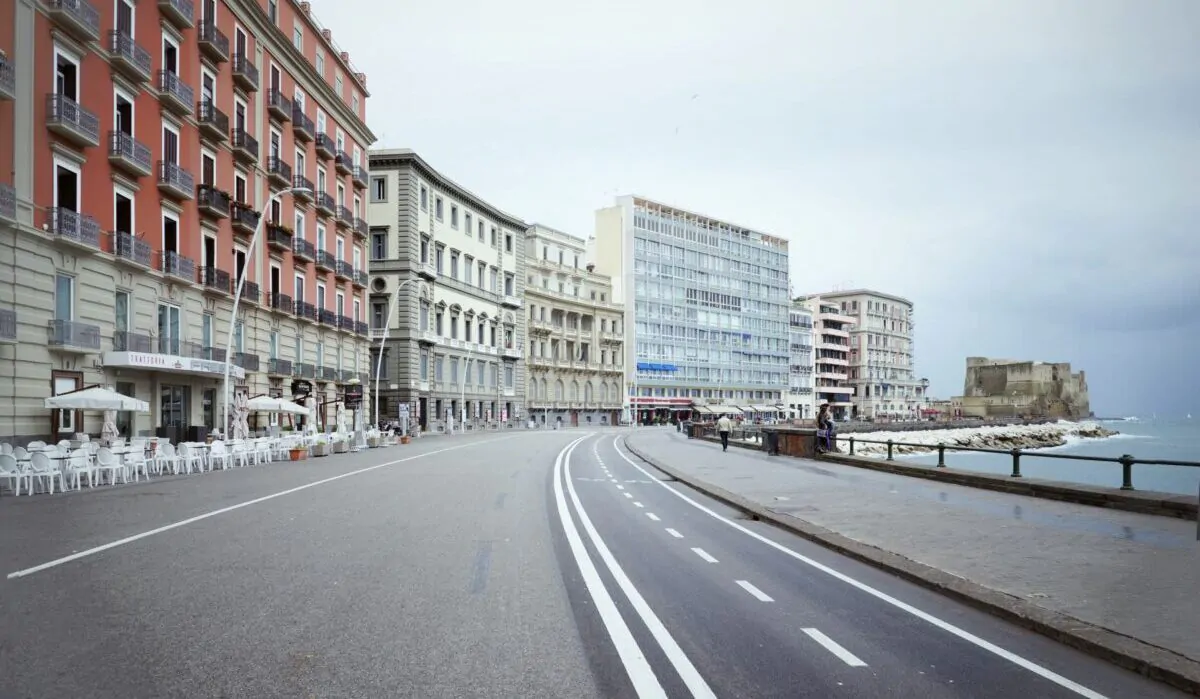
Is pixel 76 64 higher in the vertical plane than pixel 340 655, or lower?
higher

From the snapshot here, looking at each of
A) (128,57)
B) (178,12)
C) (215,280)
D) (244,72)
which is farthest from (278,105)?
(128,57)

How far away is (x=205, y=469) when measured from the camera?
90.6ft

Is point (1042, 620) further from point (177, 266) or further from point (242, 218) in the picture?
point (242, 218)

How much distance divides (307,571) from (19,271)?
21157 millimetres

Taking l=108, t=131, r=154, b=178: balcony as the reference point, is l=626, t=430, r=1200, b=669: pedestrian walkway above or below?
below

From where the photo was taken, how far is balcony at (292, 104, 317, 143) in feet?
152

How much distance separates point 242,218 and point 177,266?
21.9 ft

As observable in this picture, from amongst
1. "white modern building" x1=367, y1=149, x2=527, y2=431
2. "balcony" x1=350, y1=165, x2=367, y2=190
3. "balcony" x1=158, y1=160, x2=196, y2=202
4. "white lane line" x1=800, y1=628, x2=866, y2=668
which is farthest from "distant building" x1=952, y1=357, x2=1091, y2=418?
"white lane line" x1=800, y1=628, x2=866, y2=668

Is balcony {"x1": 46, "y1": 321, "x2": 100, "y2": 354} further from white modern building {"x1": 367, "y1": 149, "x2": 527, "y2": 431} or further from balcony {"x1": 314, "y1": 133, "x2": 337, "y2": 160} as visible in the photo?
white modern building {"x1": 367, "y1": 149, "x2": 527, "y2": 431}

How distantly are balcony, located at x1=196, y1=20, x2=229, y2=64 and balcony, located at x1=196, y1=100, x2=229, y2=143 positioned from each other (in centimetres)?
214

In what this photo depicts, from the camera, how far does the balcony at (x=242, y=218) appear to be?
38.6m

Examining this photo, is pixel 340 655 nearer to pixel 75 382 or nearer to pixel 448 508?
pixel 448 508

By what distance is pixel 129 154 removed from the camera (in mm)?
29609

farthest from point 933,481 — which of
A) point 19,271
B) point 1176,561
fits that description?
point 19,271
